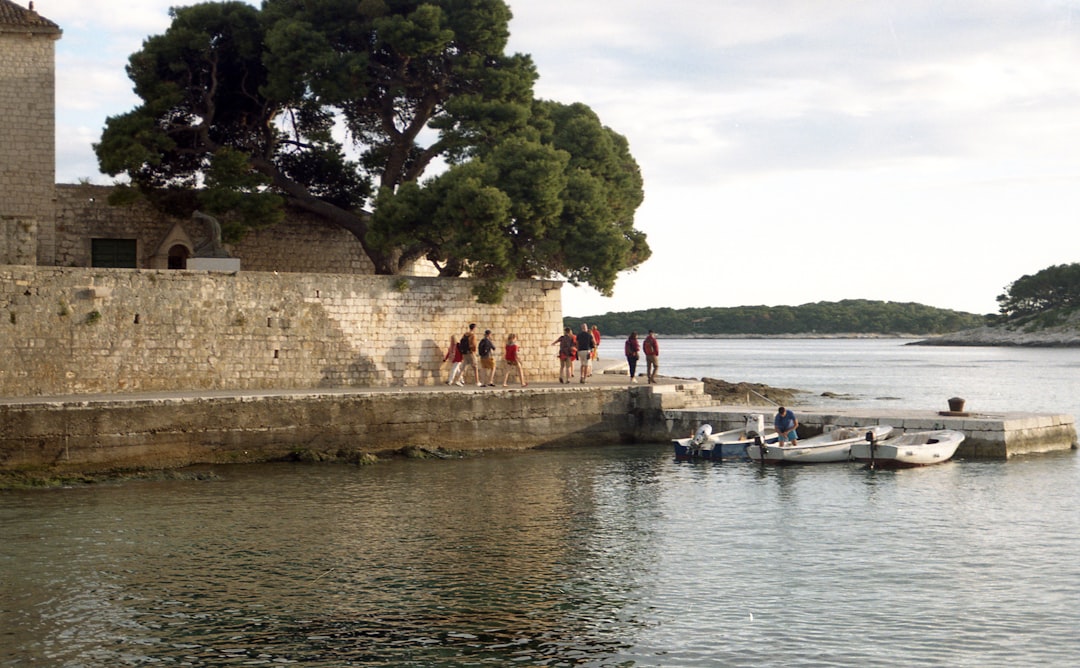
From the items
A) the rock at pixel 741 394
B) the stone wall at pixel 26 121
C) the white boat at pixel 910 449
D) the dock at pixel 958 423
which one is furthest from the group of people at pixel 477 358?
the stone wall at pixel 26 121

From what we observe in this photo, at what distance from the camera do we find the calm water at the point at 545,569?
11.5m

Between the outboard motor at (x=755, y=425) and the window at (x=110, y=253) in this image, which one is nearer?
the outboard motor at (x=755, y=425)

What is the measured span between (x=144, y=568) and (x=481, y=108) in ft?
61.4

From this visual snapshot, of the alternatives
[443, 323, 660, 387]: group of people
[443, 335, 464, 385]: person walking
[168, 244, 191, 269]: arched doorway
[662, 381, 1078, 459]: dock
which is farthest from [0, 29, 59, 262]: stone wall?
[662, 381, 1078, 459]: dock

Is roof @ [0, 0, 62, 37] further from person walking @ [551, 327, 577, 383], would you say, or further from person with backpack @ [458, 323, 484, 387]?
person walking @ [551, 327, 577, 383]

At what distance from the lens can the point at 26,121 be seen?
29.0 metres

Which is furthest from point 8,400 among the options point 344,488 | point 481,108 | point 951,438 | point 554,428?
point 951,438

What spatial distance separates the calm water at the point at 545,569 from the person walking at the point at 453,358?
5197mm

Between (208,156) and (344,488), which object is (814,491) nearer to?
(344,488)

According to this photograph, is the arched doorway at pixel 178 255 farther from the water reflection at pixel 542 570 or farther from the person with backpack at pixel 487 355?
the water reflection at pixel 542 570

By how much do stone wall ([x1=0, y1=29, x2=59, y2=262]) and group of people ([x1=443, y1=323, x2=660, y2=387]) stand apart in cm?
1095

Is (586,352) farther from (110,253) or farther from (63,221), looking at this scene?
(63,221)

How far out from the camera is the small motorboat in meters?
24.7

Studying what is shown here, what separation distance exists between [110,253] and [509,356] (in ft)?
38.6
